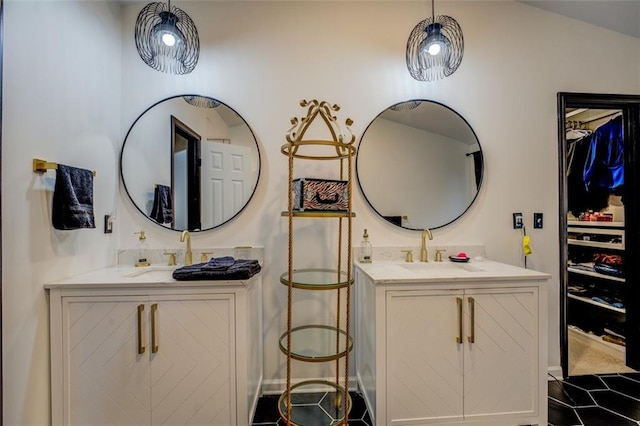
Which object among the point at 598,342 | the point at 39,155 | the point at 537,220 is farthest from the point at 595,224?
the point at 39,155

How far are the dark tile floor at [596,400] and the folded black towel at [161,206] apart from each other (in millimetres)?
2619

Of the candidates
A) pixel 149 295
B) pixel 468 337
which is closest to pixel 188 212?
pixel 149 295

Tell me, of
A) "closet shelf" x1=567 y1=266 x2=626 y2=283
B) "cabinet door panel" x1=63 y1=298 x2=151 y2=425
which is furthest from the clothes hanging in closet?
"cabinet door panel" x1=63 y1=298 x2=151 y2=425

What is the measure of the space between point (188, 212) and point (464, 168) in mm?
1951

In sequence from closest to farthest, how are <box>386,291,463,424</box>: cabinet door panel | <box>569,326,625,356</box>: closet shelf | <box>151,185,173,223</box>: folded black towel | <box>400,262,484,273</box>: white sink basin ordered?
<box>386,291,463,424</box>: cabinet door panel, <box>400,262,484,273</box>: white sink basin, <box>151,185,173,223</box>: folded black towel, <box>569,326,625,356</box>: closet shelf

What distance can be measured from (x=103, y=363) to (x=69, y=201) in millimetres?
825

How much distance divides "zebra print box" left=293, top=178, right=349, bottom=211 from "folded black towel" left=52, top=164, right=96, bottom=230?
111 cm

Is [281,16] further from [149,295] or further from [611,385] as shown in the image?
[611,385]

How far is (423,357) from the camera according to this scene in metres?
1.53

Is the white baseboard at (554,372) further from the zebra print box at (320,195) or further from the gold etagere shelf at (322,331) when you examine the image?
the zebra print box at (320,195)

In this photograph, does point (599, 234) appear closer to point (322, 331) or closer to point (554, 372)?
point (554, 372)

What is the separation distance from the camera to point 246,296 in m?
1.50

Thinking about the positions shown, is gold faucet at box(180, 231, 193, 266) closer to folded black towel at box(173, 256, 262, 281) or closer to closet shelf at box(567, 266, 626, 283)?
folded black towel at box(173, 256, 262, 281)

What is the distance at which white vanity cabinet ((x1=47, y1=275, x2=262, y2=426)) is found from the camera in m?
1.43
